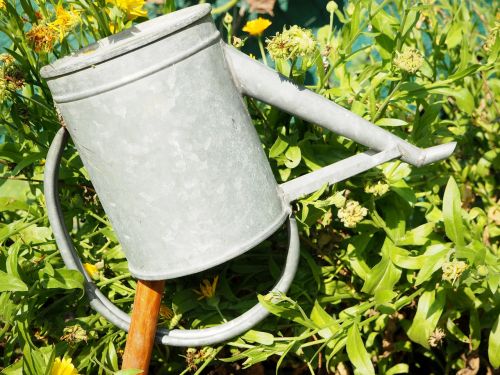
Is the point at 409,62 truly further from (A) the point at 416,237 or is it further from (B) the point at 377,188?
(A) the point at 416,237

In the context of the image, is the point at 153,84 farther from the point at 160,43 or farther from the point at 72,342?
the point at 72,342

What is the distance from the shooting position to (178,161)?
3.92ft

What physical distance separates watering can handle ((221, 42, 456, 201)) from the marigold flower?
31cm

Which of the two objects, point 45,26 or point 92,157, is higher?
point 45,26

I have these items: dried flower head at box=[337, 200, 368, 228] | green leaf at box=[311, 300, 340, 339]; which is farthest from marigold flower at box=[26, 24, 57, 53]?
green leaf at box=[311, 300, 340, 339]

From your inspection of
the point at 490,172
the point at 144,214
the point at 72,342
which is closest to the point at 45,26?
the point at 144,214

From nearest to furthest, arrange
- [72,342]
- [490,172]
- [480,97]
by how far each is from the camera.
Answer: [72,342] → [490,172] → [480,97]

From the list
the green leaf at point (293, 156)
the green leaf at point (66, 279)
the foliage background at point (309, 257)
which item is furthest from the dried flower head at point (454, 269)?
the green leaf at point (66, 279)

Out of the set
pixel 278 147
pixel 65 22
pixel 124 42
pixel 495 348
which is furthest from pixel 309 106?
pixel 495 348

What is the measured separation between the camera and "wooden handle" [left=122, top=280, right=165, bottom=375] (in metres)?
1.36

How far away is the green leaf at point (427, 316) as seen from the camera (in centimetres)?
152

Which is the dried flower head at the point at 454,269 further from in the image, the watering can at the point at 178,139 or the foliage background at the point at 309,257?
the watering can at the point at 178,139

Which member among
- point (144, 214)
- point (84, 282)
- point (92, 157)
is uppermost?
point (92, 157)

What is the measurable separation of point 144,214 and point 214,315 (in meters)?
0.43
